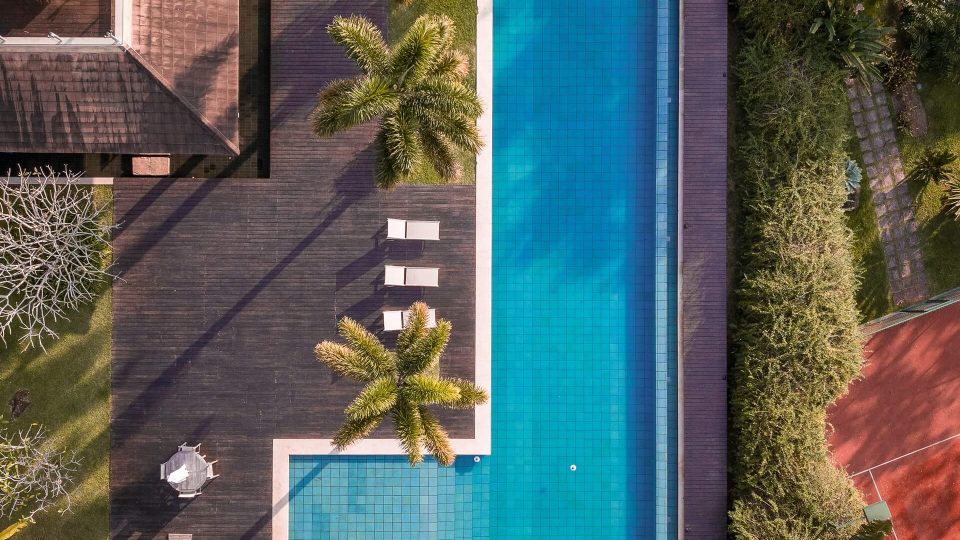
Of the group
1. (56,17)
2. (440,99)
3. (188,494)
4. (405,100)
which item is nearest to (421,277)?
(405,100)

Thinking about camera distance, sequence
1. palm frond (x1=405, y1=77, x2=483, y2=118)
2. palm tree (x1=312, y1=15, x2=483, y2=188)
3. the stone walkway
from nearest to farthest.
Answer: palm tree (x1=312, y1=15, x2=483, y2=188)
palm frond (x1=405, y1=77, x2=483, y2=118)
the stone walkway

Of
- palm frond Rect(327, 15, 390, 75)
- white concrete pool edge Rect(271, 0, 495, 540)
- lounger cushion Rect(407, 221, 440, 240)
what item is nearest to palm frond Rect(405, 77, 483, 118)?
palm frond Rect(327, 15, 390, 75)

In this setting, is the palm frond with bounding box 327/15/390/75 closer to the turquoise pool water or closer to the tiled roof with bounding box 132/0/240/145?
the tiled roof with bounding box 132/0/240/145

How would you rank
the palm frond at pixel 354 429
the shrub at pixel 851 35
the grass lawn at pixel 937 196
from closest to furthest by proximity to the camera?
1. the palm frond at pixel 354 429
2. the shrub at pixel 851 35
3. the grass lawn at pixel 937 196

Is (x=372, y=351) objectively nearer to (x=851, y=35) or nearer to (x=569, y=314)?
(x=569, y=314)

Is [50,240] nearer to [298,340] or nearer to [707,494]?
[298,340]

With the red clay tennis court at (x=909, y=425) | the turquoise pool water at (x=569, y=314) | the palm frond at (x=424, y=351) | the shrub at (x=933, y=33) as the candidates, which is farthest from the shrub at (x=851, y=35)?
the palm frond at (x=424, y=351)

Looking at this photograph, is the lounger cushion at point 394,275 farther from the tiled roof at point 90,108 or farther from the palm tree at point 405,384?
Answer: the tiled roof at point 90,108
